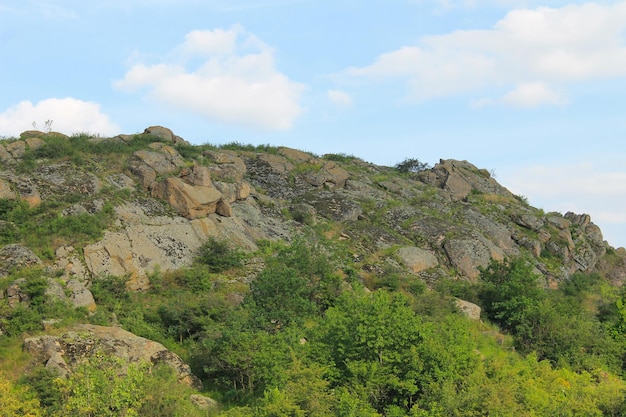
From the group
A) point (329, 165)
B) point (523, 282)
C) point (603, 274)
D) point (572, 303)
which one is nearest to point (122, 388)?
point (523, 282)

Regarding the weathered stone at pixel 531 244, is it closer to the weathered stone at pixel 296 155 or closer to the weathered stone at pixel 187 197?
the weathered stone at pixel 296 155

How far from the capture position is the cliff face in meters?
42.8

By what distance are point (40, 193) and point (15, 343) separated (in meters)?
15.4

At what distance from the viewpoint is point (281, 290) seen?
3762 centimetres

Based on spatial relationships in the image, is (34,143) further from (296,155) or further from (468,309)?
(468,309)

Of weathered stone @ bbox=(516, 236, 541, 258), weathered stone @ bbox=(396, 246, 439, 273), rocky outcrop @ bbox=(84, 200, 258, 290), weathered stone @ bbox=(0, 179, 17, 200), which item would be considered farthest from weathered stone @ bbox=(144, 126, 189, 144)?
weathered stone @ bbox=(516, 236, 541, 258)

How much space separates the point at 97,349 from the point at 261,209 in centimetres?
2426

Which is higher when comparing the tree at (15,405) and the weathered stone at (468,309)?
the weathered stone at (468,309)

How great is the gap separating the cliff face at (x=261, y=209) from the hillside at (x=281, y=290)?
0.16 metres

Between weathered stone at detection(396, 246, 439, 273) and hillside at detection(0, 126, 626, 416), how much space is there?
5.6 inches

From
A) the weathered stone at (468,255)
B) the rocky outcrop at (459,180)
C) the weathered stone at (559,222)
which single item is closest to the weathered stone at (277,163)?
the rocky outcrop at (459,180)

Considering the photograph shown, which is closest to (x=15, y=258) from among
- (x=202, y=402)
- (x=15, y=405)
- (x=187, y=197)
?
(x=187, y=197)

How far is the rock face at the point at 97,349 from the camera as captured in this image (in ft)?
99.1

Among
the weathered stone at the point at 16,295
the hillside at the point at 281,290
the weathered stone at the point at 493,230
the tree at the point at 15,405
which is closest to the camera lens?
the tree at the point at 15,405
